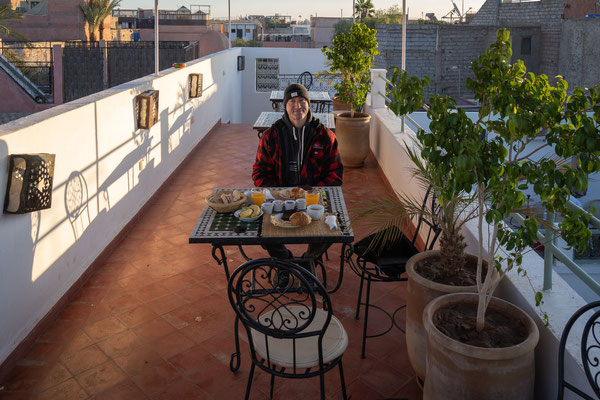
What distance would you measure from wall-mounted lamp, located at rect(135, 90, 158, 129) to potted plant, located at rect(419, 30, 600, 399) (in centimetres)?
378

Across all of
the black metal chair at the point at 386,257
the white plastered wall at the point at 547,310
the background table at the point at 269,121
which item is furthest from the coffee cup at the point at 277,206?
the background table at the point at 269,121

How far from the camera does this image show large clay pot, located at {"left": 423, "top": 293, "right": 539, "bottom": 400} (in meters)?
2.07

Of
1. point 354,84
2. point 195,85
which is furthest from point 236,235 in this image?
point 195,85

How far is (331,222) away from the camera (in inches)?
121

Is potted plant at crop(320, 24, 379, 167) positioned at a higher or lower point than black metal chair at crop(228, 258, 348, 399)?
higher

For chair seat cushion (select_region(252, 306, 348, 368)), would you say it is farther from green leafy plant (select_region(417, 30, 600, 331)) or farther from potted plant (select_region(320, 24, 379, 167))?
potted plant (select_region(320, 24, 379, 167))

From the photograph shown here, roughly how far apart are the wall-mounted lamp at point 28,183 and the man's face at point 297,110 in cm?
156

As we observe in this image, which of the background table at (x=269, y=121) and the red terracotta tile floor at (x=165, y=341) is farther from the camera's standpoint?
the background table at (x=269, y=121)

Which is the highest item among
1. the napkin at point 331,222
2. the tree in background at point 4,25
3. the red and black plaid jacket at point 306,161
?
the tree in background at point 4,25

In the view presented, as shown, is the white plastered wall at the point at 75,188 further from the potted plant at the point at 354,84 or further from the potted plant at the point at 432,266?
the potted plant at the point at 354,84

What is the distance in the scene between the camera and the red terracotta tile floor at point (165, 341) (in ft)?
9.47

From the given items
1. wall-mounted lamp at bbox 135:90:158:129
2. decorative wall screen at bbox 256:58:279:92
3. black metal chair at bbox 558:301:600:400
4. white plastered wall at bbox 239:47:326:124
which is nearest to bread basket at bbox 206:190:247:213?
black metal chair at bbox 558:301:600:400

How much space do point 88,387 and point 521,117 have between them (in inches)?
94.6

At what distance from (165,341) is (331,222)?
1.21m
